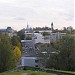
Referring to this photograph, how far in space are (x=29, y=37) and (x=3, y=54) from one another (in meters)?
30.1

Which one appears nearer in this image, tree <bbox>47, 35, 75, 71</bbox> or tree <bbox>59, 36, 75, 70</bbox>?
tree <bbox>59, 36, 75, 70</bbox>

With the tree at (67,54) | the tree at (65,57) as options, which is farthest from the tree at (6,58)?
the tree at (67,54)

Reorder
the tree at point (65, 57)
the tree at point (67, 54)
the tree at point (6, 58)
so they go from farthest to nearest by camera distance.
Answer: the tree at point (6, 58) < the tree at point (65, 57) < the tree at point (67, 54)

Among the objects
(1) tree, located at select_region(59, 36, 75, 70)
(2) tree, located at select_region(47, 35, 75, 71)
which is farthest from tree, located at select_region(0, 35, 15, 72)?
(1) tree, located at select_region(59, 36, 75, 70)

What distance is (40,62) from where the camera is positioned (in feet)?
70.3

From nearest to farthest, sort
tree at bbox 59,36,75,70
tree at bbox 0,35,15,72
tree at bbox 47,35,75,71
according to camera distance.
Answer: tree at bbox 59,36,75,70, tree at bbox 47,35,75,71, tree at bbox 0,35,15,72

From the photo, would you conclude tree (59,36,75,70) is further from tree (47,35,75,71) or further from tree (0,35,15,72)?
tree (0,35,15,72)

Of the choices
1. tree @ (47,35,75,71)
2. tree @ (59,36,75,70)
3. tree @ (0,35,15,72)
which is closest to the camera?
tree @ (59,36,75,70)

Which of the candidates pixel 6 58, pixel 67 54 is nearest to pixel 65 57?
pixel 67 54

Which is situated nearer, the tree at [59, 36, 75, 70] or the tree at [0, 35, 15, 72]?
the tree at [59, 36, 75, 70]

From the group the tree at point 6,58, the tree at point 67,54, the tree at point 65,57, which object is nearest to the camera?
the tree at point 67,54

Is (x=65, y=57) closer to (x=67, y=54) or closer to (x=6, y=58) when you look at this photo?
(x=67, y=54)

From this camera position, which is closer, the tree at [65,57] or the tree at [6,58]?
the tree at [65,57]

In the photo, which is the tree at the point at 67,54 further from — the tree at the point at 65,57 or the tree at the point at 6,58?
the tree at the point at 6,58
